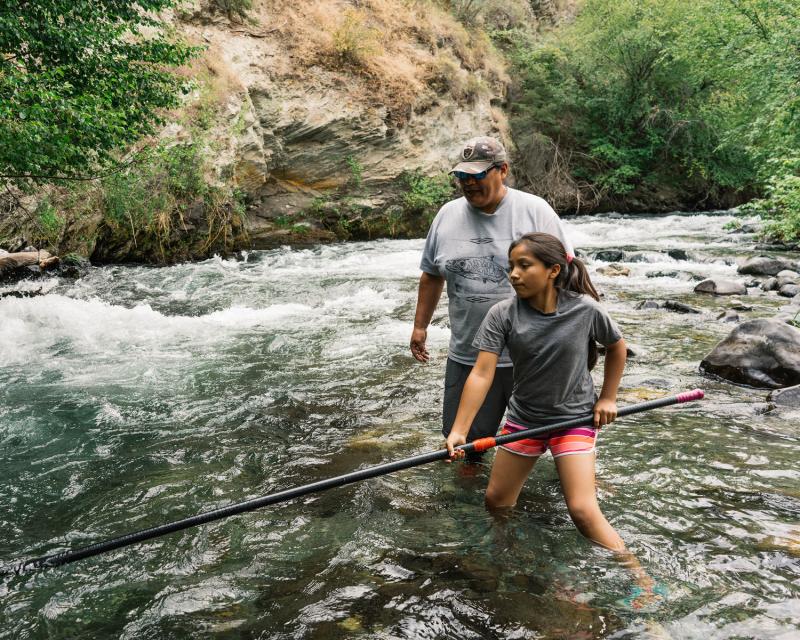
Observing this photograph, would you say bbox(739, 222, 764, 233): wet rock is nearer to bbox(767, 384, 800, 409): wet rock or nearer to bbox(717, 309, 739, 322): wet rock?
bbox(717, 309, 739, 322): wet rock

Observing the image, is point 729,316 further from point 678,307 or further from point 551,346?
point 551,346

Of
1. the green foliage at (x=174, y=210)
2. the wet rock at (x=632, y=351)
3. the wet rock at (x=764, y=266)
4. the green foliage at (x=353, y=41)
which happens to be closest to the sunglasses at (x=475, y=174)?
the wet rock at (x=632, y=351)

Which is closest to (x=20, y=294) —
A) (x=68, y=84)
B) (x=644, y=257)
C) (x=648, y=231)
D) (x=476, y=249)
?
(x=68, y=84)

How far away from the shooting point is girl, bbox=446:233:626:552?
2.99 metres

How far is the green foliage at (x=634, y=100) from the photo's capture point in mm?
23578

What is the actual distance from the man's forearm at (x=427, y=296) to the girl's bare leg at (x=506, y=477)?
1.04m

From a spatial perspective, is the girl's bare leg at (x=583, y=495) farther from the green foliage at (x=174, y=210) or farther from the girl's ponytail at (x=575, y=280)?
the green foliage at (x=174, y=210)

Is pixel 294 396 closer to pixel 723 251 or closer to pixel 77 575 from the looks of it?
pixel 77 575

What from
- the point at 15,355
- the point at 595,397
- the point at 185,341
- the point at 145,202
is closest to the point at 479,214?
the point at 595,397

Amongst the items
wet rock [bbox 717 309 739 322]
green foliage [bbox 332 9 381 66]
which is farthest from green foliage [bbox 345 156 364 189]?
wet rock [bbox 717 309 739 322]

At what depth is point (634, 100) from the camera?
25.4 m

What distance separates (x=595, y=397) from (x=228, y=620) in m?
2.01

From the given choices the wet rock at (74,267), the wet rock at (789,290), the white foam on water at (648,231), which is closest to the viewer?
the wet rock at (789,290)

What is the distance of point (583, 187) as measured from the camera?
2538 cm
